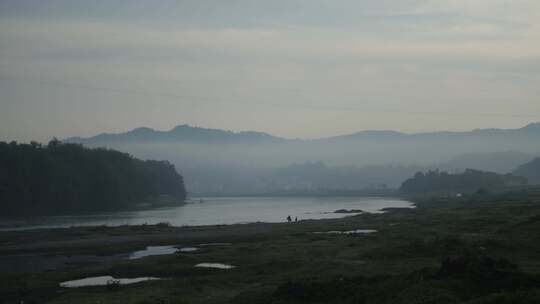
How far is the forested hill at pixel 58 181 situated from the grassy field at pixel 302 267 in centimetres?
6259

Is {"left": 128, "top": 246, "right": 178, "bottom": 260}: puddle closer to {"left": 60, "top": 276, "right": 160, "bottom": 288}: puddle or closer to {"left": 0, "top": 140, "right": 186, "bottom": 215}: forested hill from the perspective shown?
{"left": 60, "top": 276, "right": 160, "bottom": 288}: puddle

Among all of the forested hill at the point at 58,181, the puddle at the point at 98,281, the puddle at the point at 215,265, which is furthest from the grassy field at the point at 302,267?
the forested hill at the point at 58,181

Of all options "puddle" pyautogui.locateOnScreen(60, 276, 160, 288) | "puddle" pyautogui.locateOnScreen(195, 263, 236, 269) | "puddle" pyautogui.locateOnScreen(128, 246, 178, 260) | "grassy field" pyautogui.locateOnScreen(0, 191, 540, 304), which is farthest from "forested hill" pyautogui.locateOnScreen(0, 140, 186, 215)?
"puddle" pyautogui.locateOnScreen(60, 276, 160, 288)

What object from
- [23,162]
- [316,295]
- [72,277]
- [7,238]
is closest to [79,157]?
[23,162]

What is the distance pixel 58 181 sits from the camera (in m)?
142

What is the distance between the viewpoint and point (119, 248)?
59.1 meters

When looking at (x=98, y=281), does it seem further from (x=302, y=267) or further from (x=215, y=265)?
(x=302, y=267)

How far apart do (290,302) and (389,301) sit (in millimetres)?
4317

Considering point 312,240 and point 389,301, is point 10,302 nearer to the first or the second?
point 389,301

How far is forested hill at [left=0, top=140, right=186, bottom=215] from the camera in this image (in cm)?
13112

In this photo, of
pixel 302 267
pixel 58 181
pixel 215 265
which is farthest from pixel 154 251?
pixel 58 181

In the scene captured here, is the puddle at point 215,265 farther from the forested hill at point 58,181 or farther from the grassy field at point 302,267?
the forested hill at point 58,181

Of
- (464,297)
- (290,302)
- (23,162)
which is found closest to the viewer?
(464,297)

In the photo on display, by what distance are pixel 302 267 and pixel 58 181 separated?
11388 centimetres
